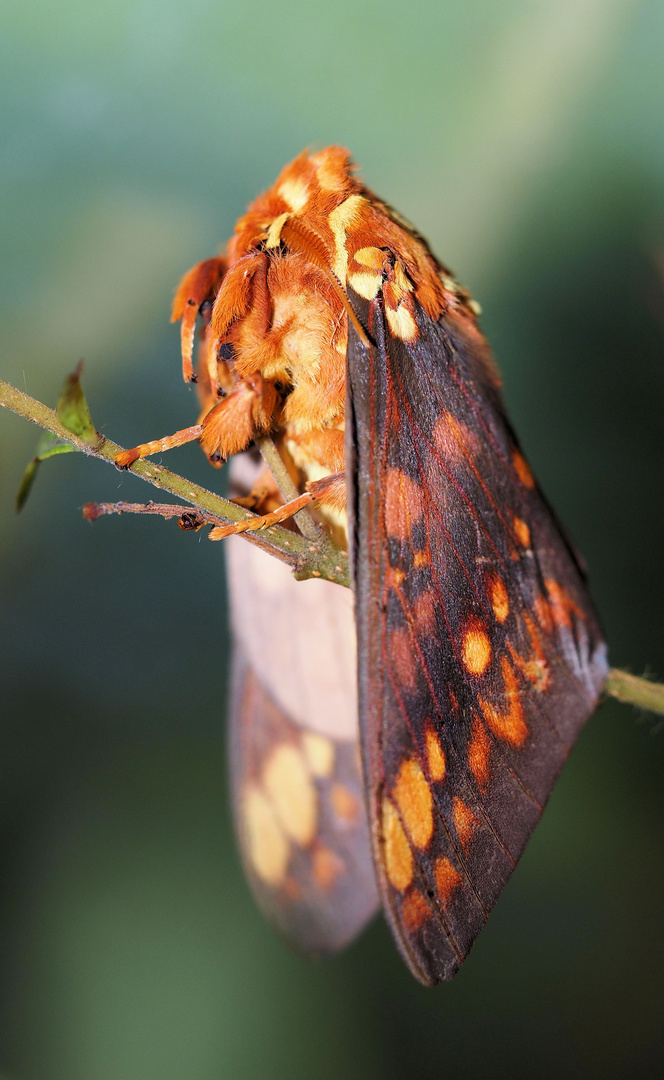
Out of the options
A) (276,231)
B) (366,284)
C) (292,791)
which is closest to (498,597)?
(366,284)

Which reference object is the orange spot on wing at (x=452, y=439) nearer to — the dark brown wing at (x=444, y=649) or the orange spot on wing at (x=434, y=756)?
the dark brown wing at (x=444, y=649)

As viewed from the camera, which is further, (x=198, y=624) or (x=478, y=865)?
(x=198, y=624)

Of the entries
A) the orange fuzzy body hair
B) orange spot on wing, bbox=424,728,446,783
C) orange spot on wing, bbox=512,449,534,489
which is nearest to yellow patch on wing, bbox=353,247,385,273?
the orange fuzzy body hair

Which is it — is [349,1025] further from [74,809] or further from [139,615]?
[139,615]

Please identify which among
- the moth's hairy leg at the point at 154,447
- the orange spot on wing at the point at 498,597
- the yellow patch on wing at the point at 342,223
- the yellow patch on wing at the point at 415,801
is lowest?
the yellow patch on wing at the point at 415,801

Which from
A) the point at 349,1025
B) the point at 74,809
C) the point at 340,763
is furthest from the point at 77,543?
the point at 349,1025

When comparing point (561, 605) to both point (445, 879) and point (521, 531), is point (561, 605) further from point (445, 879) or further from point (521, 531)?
point (445, 879)

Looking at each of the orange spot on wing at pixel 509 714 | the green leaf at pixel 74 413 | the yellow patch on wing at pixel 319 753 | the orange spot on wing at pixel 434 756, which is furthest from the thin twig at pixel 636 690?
the green leaf at pixel 74 413
